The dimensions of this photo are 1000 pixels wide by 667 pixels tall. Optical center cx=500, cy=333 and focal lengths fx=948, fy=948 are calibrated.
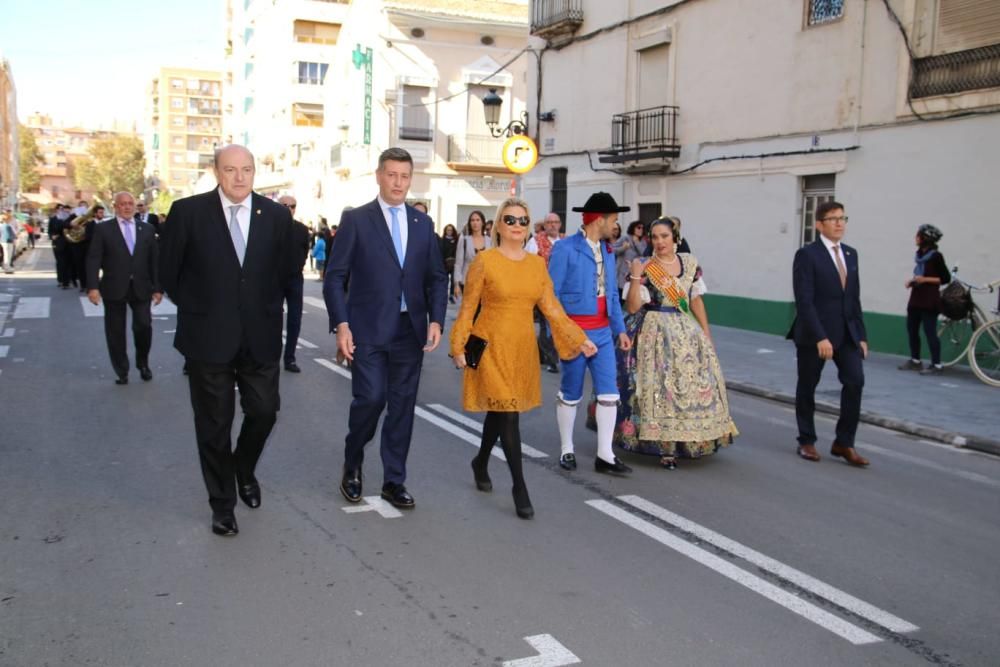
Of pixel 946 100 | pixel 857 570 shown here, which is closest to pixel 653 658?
pixel 857 570

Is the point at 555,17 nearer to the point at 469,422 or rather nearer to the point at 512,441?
the point at 469,422

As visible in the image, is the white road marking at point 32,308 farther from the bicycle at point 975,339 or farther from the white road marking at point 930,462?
the bicycle at point 975,339

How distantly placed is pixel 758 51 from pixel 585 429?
10.8 meters

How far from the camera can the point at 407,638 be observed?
3.81 m

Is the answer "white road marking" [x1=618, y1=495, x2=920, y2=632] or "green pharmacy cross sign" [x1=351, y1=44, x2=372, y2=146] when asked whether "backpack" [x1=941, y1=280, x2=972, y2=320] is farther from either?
"green pharmacy cross sign" [x1=351, y1=44, x2=372, y2=146]

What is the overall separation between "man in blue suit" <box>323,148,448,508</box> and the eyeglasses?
1.47ft

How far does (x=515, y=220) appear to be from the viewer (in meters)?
5.50

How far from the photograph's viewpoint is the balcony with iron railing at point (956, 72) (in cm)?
1263

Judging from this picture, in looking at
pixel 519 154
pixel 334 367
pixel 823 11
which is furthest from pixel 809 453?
pixel 519 154

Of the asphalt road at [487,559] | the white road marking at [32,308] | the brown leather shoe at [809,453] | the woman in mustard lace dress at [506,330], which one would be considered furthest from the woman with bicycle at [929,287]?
the white road marking at [32,308]

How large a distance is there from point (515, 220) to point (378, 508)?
73.6 inches

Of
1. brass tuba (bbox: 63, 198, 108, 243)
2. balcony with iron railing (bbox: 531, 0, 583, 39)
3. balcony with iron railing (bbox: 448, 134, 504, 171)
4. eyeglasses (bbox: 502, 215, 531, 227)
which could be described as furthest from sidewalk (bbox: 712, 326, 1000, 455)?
balcony with iron railing (bbox: 448, 134, 504, 171)

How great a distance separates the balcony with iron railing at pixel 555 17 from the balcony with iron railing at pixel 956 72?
9458 mm

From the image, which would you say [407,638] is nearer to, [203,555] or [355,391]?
[203,555]
